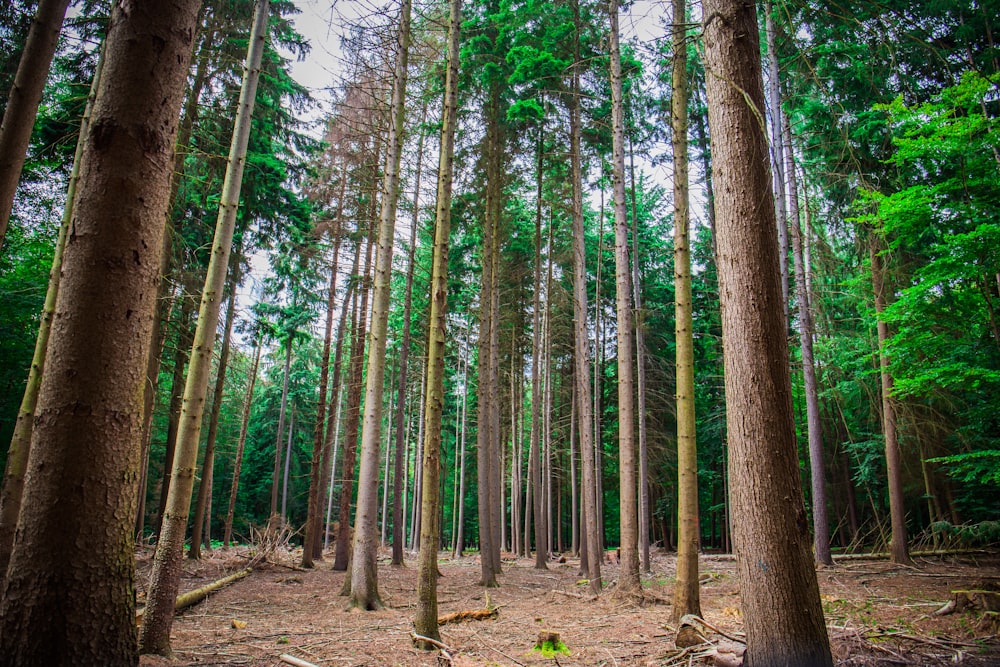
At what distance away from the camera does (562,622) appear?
761 centimetres

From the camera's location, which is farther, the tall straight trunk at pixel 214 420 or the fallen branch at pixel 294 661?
the tall straight trunk at pixel 214 420

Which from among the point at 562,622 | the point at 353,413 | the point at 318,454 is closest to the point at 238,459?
the point at 318,454

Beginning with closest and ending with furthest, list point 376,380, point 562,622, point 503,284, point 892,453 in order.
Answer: point 562,622 → point 376,380 → point 892,453 → point 503,284

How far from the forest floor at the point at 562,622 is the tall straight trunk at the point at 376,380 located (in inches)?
22.1

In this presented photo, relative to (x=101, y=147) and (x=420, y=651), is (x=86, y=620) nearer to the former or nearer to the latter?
(x=101, y=147)

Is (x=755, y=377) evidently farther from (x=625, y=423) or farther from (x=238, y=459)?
(x=238, y=459)

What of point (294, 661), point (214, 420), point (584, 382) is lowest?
point (294, 661)

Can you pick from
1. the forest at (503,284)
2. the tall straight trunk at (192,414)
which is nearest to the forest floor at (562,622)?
the forest at (503,284)

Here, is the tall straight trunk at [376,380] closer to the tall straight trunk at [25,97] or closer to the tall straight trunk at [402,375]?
the tall straight trunk at [402,375]

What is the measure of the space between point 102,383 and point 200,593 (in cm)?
816

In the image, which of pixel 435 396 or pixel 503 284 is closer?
pixel 435 396

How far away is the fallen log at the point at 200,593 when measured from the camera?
7617 millimetres

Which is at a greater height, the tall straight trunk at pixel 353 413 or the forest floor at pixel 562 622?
the tall straight trunk at pixel 353 413

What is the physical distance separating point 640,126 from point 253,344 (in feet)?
42.8
